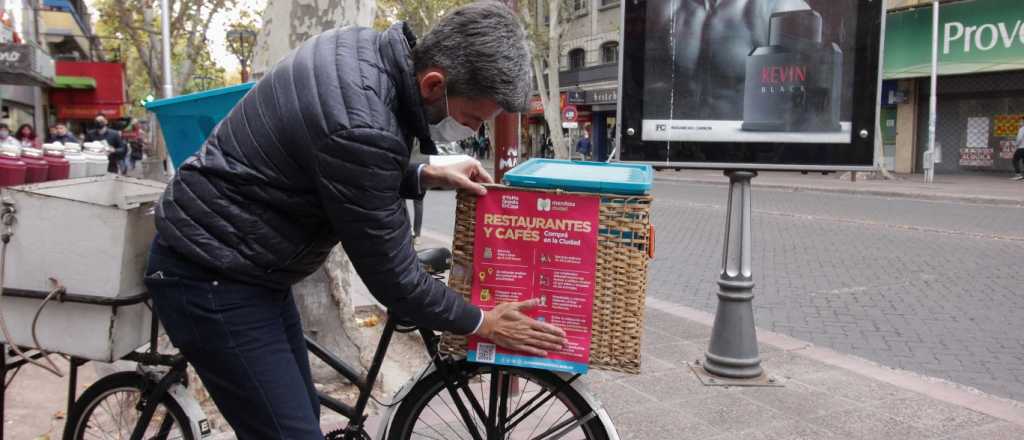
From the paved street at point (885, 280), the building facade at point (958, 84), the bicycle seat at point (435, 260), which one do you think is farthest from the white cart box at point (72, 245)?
the building facade at point (958, 84)

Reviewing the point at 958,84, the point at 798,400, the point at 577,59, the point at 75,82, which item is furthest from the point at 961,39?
the point at 75,82

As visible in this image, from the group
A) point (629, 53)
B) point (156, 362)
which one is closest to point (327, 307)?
point (156, 362)

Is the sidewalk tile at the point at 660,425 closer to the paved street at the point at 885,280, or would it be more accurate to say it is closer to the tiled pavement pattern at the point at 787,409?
the tiled pavement pattern at the point at 787,409

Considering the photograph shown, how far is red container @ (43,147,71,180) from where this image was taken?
6414mm

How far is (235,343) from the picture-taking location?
2014mm

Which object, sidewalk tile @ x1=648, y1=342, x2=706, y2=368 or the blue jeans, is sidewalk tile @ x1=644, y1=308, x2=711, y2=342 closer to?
sidewalk tile @ x1=648, y1=342, x2=706, y2=368

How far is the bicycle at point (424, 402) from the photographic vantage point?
254 cm

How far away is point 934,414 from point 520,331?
284 centimetres

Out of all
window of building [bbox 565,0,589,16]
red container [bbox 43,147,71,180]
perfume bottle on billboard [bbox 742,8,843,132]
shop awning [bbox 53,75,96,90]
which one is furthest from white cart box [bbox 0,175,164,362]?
window of building [bbox 565,0,589,16]

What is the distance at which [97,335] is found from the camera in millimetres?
2461

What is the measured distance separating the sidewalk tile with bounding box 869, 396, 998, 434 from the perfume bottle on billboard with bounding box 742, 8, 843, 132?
1.52m

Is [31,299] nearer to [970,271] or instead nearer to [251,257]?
[251,257]

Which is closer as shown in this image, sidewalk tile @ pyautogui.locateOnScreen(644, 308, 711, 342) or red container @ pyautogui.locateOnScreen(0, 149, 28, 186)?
red container @ pyautogui.locateOnScreen(0, 149, 28, 186)

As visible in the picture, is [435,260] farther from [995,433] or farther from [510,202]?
[995,433]
